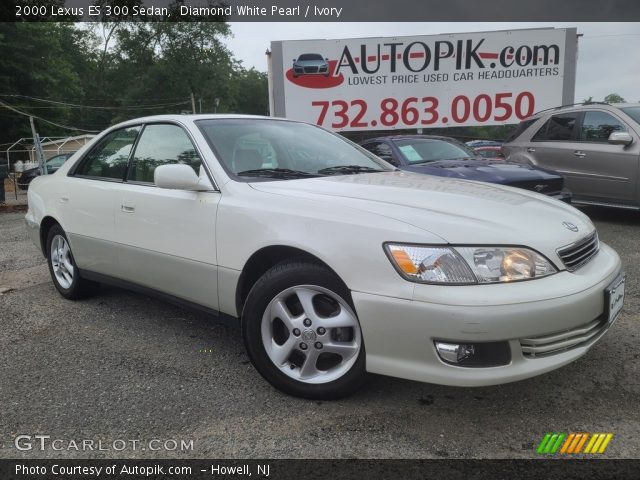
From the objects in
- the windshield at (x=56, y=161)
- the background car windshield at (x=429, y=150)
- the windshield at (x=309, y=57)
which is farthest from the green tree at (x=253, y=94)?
the background car windshield at (x=429, y=150)

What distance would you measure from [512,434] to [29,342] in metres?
2.98

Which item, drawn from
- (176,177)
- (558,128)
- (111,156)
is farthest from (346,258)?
(558,128)

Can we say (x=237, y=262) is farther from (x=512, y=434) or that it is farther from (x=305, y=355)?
(x=512, y=434)

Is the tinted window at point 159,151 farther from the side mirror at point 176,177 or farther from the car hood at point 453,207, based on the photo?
the car hood at point 453,207

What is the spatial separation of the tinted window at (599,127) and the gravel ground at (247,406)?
413 centimetres

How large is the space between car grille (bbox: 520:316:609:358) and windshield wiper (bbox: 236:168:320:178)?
1498 millimetres

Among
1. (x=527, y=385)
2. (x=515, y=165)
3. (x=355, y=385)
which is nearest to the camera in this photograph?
(x=355, y=385)

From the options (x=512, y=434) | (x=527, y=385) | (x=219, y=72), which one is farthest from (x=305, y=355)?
(x=219, y=72)

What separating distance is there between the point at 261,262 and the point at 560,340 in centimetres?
143

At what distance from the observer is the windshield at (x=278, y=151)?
3008 millimetres

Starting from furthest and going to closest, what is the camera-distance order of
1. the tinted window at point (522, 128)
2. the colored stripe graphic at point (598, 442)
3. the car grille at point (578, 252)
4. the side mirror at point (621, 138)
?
the tinted window at point (522, 128) → the side mirror at point (621, 138) → the car grille at point (578, 252) → the colored stripe graphic at point (598, 442)

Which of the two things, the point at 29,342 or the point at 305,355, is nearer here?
the point at 305,355

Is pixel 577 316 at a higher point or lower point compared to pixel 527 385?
higher

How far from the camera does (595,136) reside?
698cm
